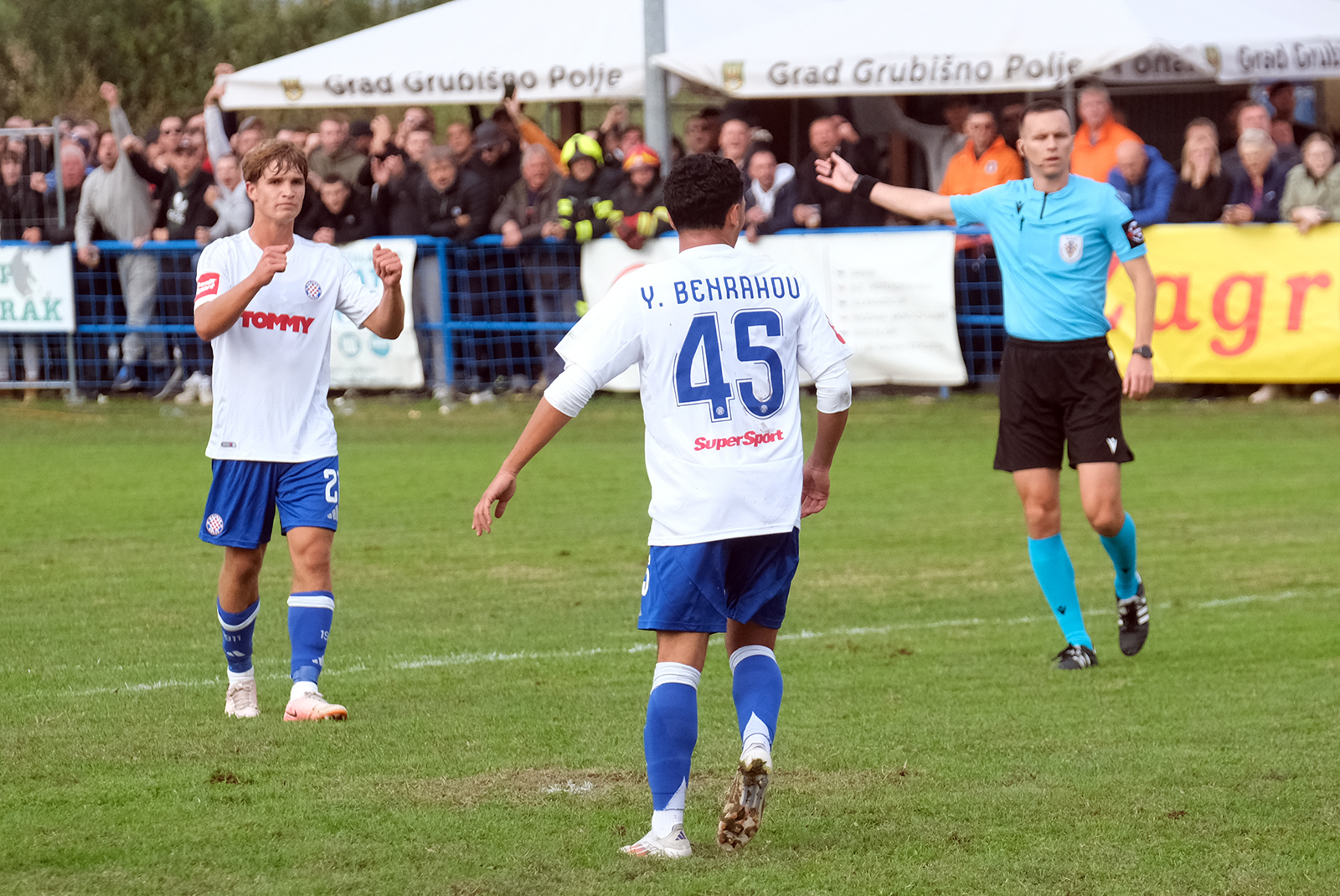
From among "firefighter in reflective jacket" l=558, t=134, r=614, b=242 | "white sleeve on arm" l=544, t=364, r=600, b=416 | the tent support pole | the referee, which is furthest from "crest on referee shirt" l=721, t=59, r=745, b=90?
"white sleeve on arm" l=544, t=364, r=600, b=416

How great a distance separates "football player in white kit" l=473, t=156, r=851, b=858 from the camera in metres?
4.95

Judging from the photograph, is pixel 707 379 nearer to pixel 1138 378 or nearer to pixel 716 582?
pixel 716 582

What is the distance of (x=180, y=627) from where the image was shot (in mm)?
8547

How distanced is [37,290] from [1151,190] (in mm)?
10094

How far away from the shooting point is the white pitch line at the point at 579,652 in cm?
733

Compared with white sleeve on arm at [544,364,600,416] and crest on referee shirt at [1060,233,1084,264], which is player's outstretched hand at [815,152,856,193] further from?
white sleeve on arm at [544,364,600,416]

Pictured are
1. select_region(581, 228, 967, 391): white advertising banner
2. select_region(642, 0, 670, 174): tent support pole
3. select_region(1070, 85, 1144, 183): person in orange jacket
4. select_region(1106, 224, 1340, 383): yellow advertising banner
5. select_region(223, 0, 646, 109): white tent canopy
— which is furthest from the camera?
select_region(223, 0, 646, 109): white tent canopy

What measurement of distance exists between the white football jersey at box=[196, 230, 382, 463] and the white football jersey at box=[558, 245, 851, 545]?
204 centimetres

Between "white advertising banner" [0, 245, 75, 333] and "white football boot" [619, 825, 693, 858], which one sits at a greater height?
"white advertising banner" [0, 245, 75, 333]

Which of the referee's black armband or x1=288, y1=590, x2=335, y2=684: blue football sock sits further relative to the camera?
the referee's black armband

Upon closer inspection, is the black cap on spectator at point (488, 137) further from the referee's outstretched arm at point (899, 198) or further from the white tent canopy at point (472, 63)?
the referee's outstretched arm at point (899, 198)

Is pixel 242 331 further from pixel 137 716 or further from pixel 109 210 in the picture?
pixel 109 210

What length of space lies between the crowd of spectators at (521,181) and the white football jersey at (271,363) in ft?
33.0

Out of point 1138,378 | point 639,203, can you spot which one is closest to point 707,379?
point 1138,378
